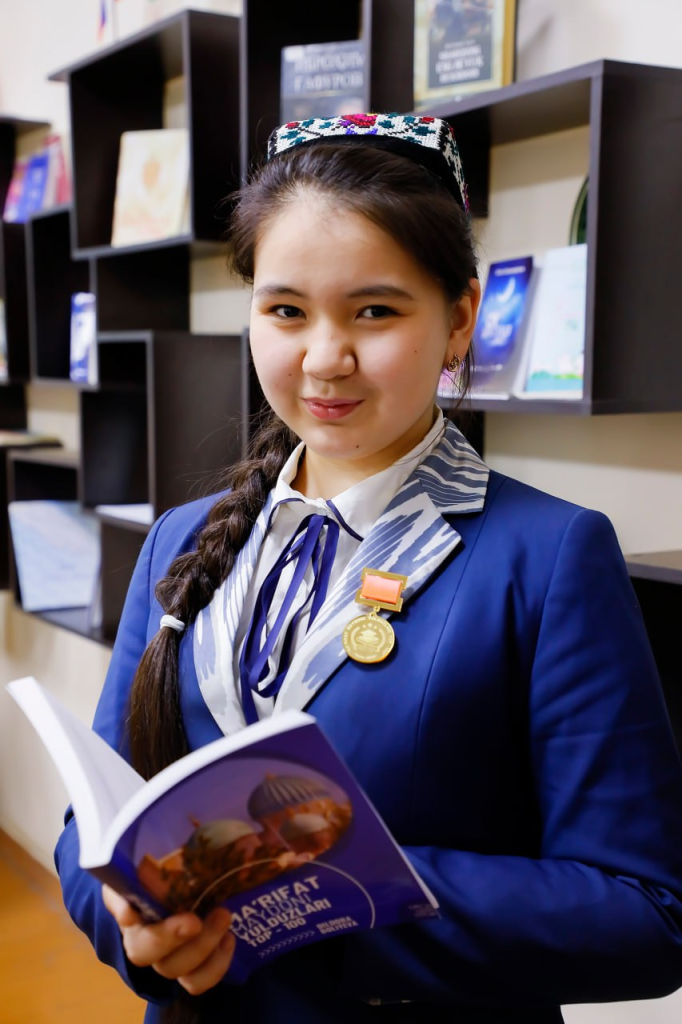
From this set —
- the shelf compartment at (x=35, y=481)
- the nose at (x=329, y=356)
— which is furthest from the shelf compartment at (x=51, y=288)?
the nose at (x=329, y=356)

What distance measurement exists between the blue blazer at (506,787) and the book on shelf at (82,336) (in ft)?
7.19

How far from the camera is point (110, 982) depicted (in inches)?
116

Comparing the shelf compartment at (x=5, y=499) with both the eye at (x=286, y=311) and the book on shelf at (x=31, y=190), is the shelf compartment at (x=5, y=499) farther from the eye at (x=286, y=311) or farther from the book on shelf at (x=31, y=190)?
the eye at (x=286, y=311)

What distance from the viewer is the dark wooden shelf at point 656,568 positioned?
54.1 inches

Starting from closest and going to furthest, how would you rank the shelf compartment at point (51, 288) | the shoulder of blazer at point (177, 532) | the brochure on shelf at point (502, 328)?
the shoulder of blazer at point (177, 532)
the brochure on shelf at point (502, 328)
the shelf compartment at point (51, 288)

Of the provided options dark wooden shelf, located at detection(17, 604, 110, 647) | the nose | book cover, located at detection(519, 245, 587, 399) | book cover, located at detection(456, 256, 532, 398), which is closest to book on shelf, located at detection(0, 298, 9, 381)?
dark wooden shelf, located at detection(17, 604, 110, 647)

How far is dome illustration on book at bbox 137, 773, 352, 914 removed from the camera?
71 centimetres

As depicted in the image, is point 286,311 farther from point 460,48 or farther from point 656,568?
point 460,48

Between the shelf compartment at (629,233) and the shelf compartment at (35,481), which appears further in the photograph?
the shelf compartment at (35,481)

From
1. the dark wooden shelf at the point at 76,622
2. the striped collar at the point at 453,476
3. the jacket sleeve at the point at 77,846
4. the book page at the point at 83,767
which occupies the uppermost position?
the striped collar at the point at 453,476

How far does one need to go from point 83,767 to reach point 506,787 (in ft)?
1.31

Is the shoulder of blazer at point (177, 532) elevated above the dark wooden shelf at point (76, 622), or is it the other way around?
the shoulder of blazer at point (177, 532)

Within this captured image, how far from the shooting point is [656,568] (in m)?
1.39

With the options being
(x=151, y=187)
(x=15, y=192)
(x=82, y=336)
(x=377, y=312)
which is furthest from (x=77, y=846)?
(x=15, y=192)
